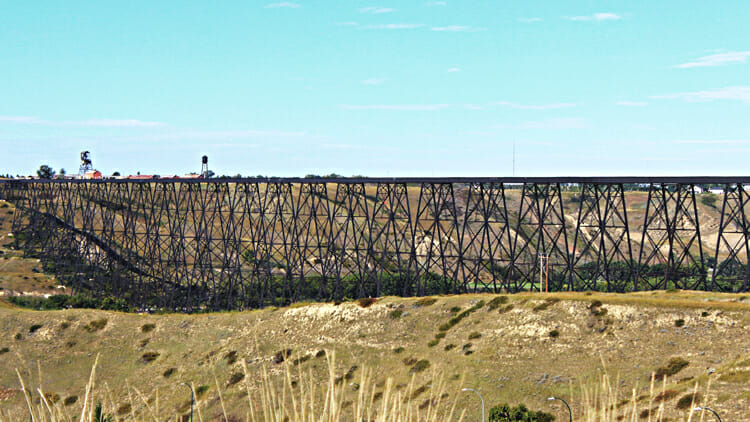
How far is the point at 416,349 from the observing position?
59562 mm

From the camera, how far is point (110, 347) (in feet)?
243

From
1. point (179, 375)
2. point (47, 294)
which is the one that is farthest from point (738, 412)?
point (47, 294)

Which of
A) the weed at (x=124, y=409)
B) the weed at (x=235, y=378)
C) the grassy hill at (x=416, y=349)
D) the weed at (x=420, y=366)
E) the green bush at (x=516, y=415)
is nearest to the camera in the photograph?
the green bush at (x=516, y=415)

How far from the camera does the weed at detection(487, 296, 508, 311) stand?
204 feet

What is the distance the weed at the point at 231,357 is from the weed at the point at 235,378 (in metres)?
2.76

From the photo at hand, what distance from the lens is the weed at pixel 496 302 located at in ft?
204

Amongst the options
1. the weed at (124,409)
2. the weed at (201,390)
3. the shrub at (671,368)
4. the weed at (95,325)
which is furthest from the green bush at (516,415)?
the weed at (95,325)

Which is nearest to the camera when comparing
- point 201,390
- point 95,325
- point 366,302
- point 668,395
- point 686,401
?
point 686,401

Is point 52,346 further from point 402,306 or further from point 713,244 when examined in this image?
point 713,244

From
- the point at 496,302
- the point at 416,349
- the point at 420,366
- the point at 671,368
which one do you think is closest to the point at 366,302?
the point at 416,349

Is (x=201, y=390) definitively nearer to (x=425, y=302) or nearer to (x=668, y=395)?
(x=425, y=302)

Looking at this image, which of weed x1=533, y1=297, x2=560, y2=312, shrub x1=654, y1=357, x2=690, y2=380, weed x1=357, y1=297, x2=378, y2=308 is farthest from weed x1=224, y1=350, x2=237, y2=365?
shrub x1=654, y1=357, x2=690, y2=380

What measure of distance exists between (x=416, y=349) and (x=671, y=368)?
20.0 m

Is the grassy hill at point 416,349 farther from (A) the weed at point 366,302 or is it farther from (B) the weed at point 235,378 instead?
(A) the weed at point 366,302
